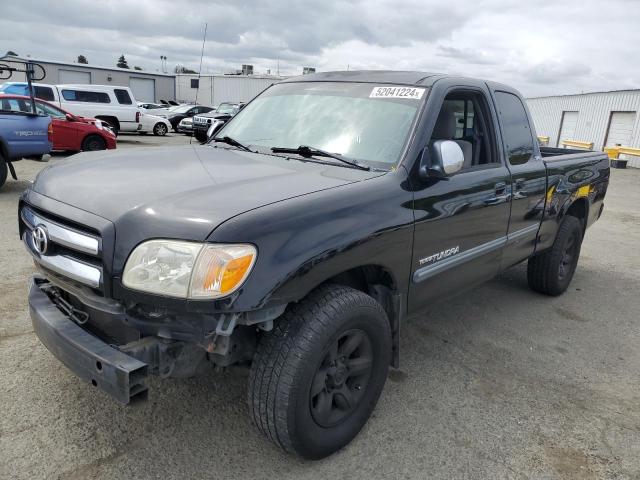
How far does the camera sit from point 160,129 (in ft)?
71.6

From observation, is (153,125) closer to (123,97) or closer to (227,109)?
(123,97)

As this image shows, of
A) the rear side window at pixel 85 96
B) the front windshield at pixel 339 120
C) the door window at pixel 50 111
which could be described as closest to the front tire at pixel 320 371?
the front windshield at pixel 339 120

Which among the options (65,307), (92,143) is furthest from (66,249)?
(92,143)

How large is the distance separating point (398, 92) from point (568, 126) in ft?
94.9

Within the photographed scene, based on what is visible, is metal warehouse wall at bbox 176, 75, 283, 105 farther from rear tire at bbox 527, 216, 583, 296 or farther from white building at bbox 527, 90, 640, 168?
rear tire at bbox 527, 216, 583, 296

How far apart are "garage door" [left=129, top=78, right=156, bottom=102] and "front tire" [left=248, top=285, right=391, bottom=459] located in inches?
1698

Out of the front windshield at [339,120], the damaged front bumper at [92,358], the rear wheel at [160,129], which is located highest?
the front windshield at [339,120]

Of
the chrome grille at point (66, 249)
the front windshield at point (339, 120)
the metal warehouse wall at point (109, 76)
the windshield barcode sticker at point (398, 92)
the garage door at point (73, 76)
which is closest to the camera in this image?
the chrome grille at point (66, 249)

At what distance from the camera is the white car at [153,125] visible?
2035 centimetres

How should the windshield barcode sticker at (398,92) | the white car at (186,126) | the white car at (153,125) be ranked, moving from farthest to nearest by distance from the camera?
1. the white car at (186,126)
2. the white car at (153,125)
3. the windshield barcode sticker at (398,92)

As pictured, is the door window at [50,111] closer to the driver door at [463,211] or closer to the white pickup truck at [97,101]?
the white pickup truck at [97,101]

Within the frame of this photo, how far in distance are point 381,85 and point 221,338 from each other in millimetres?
1975

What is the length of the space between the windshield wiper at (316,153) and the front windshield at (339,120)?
44 millimetres

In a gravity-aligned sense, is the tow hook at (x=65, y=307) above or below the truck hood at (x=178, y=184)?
below
